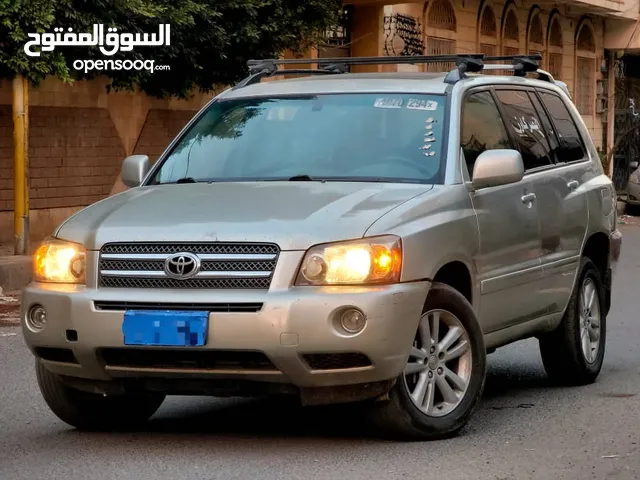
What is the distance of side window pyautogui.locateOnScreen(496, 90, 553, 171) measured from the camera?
833cm

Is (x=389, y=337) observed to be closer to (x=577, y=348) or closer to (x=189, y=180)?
(x=189, y=180)

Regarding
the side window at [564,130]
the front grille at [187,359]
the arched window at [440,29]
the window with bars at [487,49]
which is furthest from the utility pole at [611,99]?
the front grille at [187,359]

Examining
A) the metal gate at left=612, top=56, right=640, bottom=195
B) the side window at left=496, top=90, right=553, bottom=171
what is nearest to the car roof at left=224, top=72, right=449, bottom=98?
the side window at left=496, top=90, right=553, bottom=171

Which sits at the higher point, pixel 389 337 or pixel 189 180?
pixel 189 180

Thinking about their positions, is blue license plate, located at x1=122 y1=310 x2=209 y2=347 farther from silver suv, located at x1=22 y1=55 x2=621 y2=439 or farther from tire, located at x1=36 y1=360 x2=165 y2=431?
tire, located at x1=36 y1=360 x2=165 y2=431

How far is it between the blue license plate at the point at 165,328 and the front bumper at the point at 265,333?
0.03 m

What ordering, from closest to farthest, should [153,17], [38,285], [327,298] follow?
[327,298] → [38,285] → [153,17]

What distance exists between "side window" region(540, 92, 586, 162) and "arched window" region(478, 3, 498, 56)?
22.5m

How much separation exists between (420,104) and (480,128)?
374 millimetres

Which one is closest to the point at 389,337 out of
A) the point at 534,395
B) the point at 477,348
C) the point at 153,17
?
the point at 477,348

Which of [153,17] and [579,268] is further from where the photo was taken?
[153,17]

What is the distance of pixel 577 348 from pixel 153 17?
10312 millimetres

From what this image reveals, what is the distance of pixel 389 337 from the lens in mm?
6402

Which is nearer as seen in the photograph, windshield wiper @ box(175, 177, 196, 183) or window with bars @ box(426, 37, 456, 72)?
windshield wiper @ box(175, 177, 196, 183)
